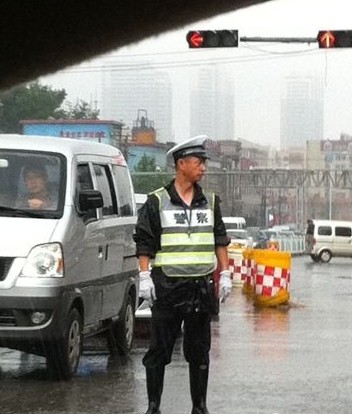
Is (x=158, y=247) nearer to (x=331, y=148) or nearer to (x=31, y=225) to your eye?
(x=31, y=225)

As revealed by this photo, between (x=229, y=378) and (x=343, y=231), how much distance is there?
4443 centimetres

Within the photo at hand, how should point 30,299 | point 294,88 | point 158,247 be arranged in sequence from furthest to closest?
point 294,88 < point 30,299 < point 158,247

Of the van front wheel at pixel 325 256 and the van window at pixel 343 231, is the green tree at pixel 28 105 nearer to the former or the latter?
the van front wheel at pixel 325 256

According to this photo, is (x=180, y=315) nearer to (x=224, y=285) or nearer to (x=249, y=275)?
(x=224, y=285)

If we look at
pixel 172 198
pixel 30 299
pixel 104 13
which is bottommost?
pixel 30 299

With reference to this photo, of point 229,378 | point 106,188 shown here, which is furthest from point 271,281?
point 229,378

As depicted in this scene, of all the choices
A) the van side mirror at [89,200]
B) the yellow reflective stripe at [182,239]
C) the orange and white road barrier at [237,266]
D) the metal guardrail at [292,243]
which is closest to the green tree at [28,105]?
the metal guardrail at [292,243]

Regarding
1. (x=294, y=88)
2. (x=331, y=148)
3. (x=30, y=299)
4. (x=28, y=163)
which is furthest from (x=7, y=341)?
(x=331, y=148)

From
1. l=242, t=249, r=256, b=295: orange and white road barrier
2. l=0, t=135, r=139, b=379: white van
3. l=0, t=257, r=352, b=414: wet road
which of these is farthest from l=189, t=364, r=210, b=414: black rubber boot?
l=242, t=249, r=256, b=295: orange and white road barrier

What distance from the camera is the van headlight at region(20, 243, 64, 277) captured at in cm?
914

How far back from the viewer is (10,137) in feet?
33.5

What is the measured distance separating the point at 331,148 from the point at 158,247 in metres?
50.2

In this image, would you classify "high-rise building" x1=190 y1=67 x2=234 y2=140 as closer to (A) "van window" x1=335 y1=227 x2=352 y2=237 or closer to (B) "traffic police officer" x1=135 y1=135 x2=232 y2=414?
(A) "van window" x1=335 y1=227 x2=352 y2=237

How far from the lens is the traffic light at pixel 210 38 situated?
848 inches
